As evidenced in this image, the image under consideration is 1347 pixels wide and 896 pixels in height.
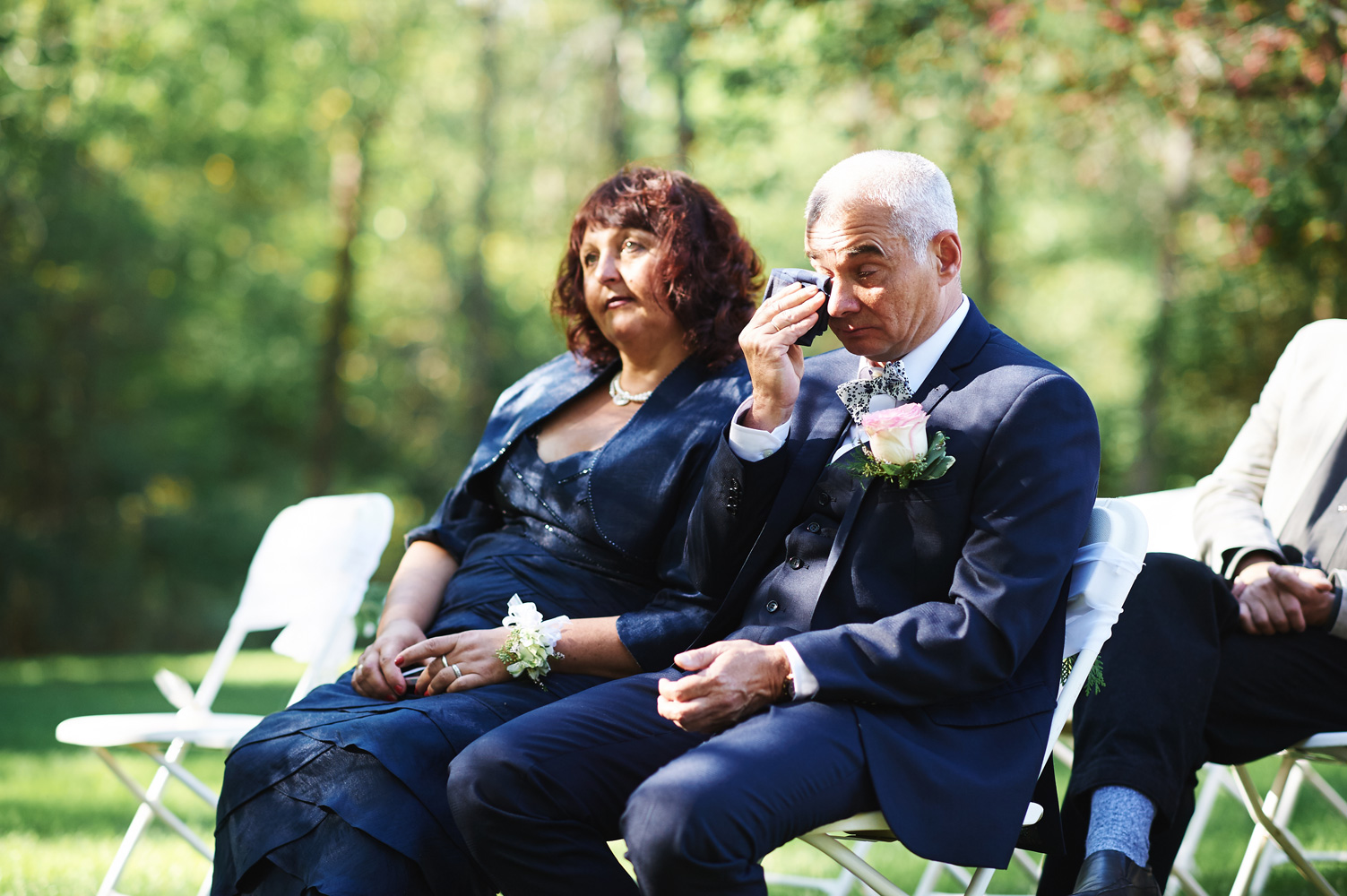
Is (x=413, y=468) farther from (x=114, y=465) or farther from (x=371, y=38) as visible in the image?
(x=371, y=38)

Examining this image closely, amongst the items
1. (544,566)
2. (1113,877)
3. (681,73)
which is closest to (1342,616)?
(1113,877)

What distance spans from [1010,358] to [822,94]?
339 inches

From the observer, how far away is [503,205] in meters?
21.2

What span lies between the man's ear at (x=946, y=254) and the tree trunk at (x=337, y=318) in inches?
742

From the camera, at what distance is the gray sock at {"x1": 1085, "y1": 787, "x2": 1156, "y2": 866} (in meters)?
2.61

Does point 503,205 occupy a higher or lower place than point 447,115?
lower

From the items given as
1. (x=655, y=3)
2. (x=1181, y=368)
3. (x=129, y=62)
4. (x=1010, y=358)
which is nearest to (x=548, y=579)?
(x=1010, y=358)

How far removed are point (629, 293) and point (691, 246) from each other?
219 mm

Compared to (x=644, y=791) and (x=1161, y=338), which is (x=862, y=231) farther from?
(x=1161, y=338)

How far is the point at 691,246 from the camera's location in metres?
3.43

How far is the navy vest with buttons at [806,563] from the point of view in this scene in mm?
2504

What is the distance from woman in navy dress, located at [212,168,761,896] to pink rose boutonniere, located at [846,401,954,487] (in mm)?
742

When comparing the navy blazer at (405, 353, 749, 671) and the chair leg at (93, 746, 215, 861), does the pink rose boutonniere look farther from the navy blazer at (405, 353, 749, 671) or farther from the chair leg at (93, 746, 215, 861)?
the chair leg at (93, 746, 215, 861)

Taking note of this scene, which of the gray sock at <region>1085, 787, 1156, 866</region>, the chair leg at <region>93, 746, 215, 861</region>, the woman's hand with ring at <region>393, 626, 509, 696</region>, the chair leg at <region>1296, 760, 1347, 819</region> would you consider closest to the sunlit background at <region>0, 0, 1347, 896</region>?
the chair leg at <region>1296, 760, 1347, 819</region>
